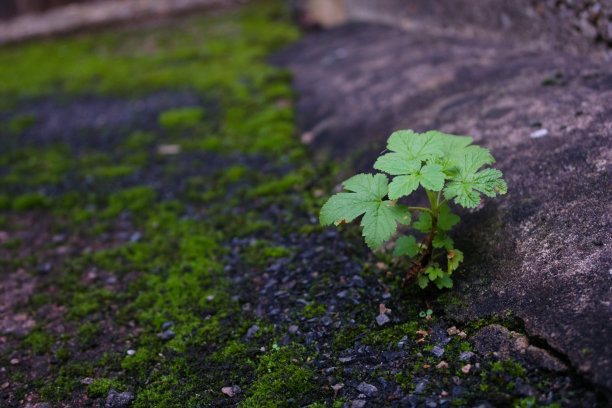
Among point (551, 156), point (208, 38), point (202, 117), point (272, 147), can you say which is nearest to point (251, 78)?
point (202, 117)

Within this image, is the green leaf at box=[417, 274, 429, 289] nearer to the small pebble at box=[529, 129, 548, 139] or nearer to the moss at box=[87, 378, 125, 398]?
the small pebble at box=[529, 129, 548, 139]

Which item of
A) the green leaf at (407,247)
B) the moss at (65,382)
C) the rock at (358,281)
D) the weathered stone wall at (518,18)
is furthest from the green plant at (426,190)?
the weathered stone wall at (518,18)

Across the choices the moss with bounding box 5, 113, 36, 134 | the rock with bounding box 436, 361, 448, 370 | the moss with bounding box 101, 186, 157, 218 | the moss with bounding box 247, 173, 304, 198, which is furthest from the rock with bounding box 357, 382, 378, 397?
the moss with bounding box 5, 113, 36, 134

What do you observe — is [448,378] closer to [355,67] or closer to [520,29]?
[520,29]

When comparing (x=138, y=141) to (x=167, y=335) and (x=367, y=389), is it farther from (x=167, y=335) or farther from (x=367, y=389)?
(x=367, y=389)

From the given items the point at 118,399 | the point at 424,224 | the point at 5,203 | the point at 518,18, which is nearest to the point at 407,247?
the point at 424,224

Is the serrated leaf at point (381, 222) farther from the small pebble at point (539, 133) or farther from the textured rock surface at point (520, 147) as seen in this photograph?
the small pebble at point (539, 133)
